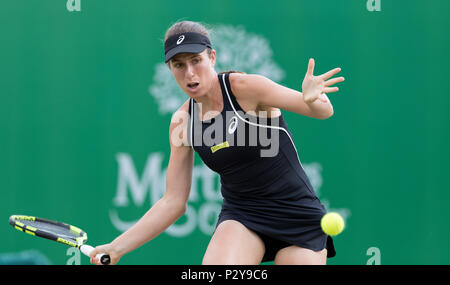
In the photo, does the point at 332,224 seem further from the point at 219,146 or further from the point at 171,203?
the point at 171,203

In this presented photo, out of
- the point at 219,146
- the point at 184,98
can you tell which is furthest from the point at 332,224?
the point at 184,98

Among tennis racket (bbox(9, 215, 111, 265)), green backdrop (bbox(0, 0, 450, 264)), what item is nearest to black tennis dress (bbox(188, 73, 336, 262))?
tennis racket (bbox(9, 215, 111, 265))

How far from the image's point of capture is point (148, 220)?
2926 mm

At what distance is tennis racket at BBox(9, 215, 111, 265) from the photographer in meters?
3.10

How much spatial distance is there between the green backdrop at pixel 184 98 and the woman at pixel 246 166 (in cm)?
158

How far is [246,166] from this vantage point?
2713 mm

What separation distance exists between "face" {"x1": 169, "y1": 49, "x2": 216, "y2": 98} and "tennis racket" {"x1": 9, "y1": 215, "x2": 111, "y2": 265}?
89 cm

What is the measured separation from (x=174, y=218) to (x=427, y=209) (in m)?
2.28

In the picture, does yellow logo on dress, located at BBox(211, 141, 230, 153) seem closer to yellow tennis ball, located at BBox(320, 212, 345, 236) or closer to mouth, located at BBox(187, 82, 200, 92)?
mouth, located at BBox(187, 82, 200, 92)

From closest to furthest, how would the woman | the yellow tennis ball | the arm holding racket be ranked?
the yellow tennis ball
the woman
the arm holding racket

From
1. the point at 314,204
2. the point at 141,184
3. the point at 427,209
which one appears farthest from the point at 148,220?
the point at 427,209

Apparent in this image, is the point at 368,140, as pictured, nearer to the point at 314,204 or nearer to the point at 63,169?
the point at 314,204
